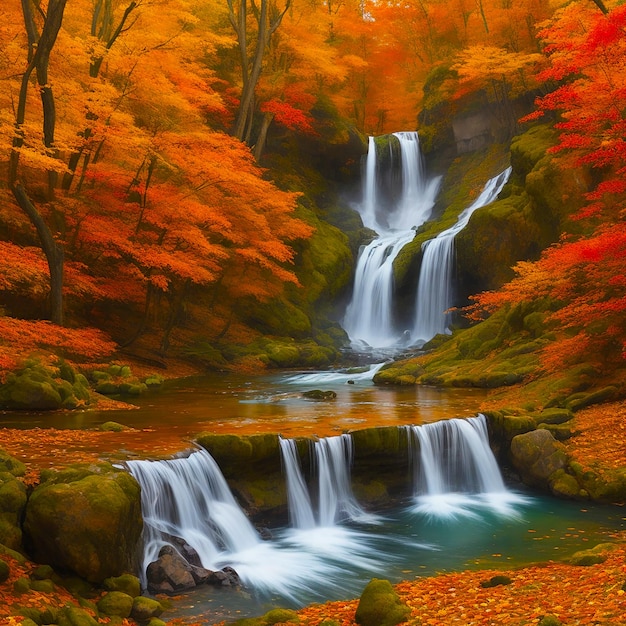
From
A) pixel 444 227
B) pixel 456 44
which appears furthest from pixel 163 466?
pixel 456 44

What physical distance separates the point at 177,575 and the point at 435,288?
64.2 ft

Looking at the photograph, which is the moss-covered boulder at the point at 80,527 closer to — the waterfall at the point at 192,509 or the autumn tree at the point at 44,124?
the waterfall at the point at 192,509

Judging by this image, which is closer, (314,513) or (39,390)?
(314,513)

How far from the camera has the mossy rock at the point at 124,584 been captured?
6.64 metres

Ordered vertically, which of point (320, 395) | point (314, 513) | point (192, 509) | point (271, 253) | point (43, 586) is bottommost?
point (314, 513)

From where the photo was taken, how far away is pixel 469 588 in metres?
6.82

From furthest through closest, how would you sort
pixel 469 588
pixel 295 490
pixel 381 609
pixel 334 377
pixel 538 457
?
pixel 334 377, pixel 538 457, pixel 295 490, pixel 469 588, pixel 381 609

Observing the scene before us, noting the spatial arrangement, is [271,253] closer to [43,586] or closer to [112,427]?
[112,427]

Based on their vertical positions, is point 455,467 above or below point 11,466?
below

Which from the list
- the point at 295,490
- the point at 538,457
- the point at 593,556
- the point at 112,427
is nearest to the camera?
the point at 593,556

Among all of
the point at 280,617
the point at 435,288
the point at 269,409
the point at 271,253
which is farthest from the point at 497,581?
the point at 435,288

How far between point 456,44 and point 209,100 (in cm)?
2333

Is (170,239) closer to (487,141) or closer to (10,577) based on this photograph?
(10,577)

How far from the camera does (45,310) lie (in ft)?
56.7
